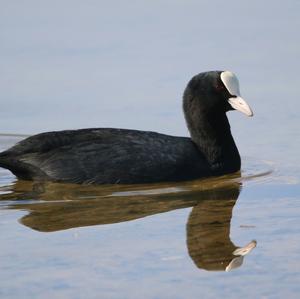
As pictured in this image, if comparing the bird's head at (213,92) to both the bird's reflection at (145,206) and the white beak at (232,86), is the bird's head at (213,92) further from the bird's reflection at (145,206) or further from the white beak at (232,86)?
the bird's reflection at (145,206)

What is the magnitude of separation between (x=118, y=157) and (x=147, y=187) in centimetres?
35

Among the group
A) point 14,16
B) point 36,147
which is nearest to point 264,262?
point 36,147

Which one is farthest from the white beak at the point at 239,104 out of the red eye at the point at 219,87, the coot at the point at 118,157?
the red eye at the point at 219,87

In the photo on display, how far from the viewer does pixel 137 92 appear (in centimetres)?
1112

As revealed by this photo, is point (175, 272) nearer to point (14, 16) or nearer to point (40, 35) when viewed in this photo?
point (40, 35)

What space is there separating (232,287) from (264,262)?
0.52 metres

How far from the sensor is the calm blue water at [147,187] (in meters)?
6.12

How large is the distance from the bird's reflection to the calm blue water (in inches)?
0.5

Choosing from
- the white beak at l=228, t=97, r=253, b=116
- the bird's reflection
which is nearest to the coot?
the white beak at l=228, t=97, r=253, b=116

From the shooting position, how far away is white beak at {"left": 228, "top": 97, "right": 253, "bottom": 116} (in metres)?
9.07

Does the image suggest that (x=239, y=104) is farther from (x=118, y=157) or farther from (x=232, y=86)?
(x=118, y=157)

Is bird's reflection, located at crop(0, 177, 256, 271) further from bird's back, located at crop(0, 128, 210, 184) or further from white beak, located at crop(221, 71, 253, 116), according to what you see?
white beak, located at crop(221, 71, 253, 116)

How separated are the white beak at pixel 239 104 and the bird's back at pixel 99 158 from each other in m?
0.58

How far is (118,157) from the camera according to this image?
893 cm
